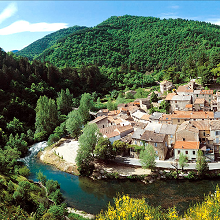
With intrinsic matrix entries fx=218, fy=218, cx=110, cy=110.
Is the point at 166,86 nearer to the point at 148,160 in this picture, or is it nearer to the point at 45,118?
the point at 45,118

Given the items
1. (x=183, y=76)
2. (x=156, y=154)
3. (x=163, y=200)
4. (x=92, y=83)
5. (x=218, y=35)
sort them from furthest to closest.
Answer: (x=218, y=35), (x=92, y=83), (x=183, y=76), (x=156, y=154), (x=163, y=200)

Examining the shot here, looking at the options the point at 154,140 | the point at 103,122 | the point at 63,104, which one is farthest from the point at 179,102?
the point at 63,104

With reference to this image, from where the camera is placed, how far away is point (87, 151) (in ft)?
109

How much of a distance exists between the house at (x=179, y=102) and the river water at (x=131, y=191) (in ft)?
73.7

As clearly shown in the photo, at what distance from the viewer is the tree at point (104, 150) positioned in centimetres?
3322

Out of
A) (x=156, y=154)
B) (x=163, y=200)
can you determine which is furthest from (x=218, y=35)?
(x=163, y=200)

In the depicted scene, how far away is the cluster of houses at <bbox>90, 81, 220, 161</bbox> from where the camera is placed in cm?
3319

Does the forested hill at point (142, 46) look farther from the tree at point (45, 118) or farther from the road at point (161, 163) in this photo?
the road at point (161, 163)

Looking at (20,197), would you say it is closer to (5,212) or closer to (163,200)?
(5,212)

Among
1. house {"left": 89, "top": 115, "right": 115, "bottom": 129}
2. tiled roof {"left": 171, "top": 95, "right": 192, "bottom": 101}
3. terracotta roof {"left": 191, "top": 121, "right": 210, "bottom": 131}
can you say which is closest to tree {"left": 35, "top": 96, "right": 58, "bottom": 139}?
house {"left": 89, "top": 115, "right": 115, "bottom": 129}

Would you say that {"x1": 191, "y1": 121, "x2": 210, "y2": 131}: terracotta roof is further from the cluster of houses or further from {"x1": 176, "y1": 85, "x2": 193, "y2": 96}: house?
{"x1": 176, "y1": 85, "x2": 193, "y2": 96}: house

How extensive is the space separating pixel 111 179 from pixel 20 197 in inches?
542

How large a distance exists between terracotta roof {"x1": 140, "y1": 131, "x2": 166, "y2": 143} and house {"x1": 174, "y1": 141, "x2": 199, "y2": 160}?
2611mm

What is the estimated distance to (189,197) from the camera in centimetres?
→ 2536
